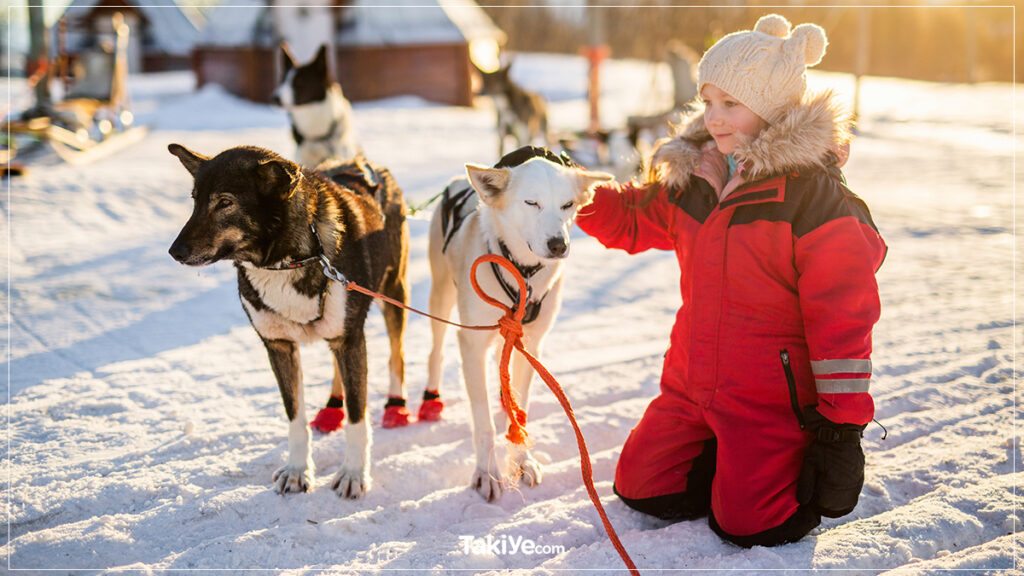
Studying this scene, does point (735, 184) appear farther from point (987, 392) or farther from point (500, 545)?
point (987, 392)

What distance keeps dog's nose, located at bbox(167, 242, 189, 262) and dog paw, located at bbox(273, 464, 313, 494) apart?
995mm

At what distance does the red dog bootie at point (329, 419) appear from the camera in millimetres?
3244

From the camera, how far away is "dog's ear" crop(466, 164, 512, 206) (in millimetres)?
2445

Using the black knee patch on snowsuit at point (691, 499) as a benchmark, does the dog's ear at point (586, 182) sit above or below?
above

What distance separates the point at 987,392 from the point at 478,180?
291cm

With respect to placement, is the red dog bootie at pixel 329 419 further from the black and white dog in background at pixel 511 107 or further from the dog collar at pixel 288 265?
the black and white dog in background at pixel 511 107

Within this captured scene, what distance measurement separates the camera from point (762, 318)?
7.79 ft

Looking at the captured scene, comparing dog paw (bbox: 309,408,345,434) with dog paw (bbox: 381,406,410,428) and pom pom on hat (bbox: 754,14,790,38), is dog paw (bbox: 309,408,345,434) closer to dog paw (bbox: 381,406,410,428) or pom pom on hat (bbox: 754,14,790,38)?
dog paw (bbox: 381,406,410,428)

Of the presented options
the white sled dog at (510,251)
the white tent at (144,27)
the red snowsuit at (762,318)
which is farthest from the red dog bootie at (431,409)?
the white tent at (144,27)

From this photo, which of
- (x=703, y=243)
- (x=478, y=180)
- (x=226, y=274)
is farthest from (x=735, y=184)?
(x=226, y=274)

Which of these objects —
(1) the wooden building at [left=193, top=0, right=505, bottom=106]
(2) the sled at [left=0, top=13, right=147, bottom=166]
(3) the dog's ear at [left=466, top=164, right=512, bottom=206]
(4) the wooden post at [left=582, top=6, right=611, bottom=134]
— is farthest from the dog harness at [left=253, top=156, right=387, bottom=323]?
(1) the wooden building at [left=193, top=0, right=505, bottom=106]

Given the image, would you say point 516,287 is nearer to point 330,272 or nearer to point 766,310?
point 330,272

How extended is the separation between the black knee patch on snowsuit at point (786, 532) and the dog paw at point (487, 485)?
85 cm

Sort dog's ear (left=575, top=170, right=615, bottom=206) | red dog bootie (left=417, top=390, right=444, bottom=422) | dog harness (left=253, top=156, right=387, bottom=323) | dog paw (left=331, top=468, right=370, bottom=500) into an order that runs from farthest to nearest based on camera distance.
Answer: red dog bootie (left=417, top=390, right=444, bottom=422), dog harness (left=253, top=156, right=387, bottom=323), dog paw (left=331, top=468, right=370, bottom=500), dog's ear (left=575, top=170, right=615, bottom=206)
